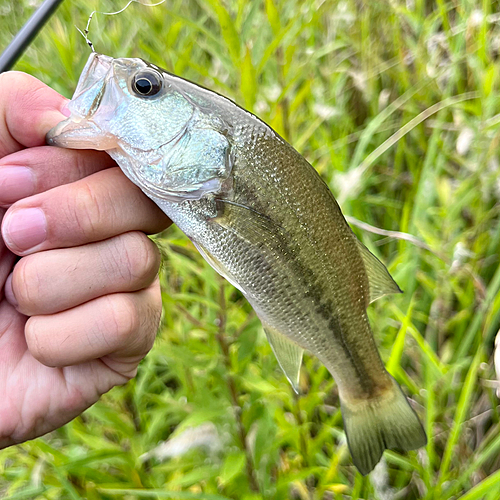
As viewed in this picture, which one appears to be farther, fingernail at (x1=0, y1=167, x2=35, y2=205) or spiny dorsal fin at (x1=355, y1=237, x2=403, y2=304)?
spiny dorsal fin at (x1=355, y1=237, x2=403, y2=304)

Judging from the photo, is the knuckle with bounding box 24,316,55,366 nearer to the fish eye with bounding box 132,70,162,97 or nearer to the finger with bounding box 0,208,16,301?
the finger with bounding box 0,208,16,301

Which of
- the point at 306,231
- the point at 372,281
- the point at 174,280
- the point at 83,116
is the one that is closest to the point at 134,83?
the point at 83,116

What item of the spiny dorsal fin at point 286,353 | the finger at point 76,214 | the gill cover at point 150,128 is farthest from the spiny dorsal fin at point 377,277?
the finger at point 76,214

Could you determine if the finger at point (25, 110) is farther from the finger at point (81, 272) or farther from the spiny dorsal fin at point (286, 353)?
the spiny dorsal fin at point (286, 353)

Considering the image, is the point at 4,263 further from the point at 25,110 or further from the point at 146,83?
the point at 146,83

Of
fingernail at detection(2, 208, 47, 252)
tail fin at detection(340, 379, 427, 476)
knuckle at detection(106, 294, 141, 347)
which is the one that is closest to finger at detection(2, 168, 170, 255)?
fingernail at detection(2, 208, 47, 252)
